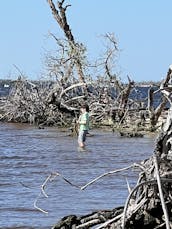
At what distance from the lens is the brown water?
36.0 feet

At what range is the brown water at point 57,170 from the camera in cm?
1096

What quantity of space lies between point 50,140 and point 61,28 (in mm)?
10112

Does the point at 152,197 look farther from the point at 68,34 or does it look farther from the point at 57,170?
the point at 68,34

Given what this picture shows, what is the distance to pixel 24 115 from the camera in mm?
34781

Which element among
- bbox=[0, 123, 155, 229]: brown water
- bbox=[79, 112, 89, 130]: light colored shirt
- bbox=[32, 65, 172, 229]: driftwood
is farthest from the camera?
bbox=[79, 112, 89, 130]: light colored shirt

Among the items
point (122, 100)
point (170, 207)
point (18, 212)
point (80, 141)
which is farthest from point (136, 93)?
point (170, 207)

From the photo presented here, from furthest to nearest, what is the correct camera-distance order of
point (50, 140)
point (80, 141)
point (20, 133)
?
point (20, 133) < point (50, 140) < point (80, 141)

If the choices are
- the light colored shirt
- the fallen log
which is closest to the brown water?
the light colored shirt


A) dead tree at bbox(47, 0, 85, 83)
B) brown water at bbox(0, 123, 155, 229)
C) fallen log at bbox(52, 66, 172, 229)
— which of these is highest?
dead tree at bbox(47, 0, 85, 83)

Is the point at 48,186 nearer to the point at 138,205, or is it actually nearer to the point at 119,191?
the point at 119,191

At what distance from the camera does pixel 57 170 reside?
1681cm

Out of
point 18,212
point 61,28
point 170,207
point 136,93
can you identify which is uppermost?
point 61,28

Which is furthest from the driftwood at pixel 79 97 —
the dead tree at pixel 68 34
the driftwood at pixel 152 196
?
the driftwood at pixel 152 196

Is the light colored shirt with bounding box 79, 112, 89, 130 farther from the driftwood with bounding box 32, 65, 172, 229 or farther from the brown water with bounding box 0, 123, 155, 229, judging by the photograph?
the driftwood with bounding box 32, 65, 172, 229
